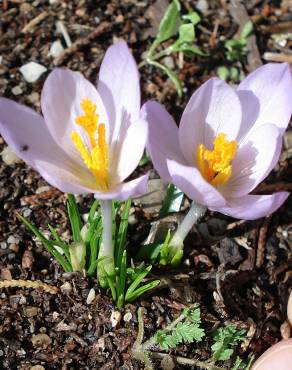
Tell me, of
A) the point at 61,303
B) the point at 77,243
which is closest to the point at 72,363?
the point at 61,303

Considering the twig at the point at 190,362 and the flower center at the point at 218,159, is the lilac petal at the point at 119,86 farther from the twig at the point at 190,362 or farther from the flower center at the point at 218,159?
the twig at the point at 190,362

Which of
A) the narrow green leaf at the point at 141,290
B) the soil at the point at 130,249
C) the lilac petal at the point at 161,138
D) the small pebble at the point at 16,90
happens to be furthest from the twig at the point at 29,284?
the small pebble at the point at 16,90

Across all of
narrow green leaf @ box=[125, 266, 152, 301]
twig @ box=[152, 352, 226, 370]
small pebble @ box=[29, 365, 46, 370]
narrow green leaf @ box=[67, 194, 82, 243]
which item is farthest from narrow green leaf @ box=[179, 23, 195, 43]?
small pebble @ box=[29, 365, 46, 370]

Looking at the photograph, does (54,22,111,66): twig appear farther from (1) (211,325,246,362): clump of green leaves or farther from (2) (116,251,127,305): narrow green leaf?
(1) (211,325,246,362): clump of green leaves

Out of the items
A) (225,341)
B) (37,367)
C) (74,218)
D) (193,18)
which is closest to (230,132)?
(74,218)

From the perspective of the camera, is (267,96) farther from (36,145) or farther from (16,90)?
(16,90)
